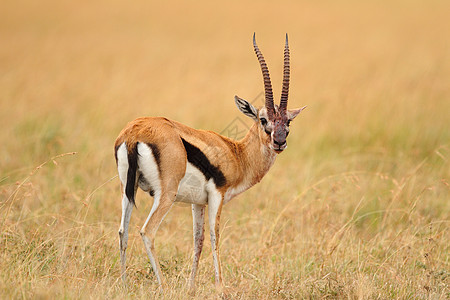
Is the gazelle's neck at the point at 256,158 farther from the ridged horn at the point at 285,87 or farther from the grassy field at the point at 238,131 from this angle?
the grassy field at the point at 238,131

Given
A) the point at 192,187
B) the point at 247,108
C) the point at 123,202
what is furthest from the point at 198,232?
the point at 247,108

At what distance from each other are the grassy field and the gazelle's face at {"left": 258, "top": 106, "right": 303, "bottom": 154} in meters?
1.33

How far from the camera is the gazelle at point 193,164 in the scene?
195 inches

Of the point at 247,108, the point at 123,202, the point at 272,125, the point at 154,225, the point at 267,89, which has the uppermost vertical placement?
the point at 267,89

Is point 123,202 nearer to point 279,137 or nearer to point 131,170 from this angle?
point 131,170

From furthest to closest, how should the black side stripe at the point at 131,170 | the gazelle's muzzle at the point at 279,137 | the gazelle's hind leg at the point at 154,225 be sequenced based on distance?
the gazelle's muzzle at the point at 279,137 < the gazelle's hind leg at the point at 154,225 < the black side stripe at the point at 131,170

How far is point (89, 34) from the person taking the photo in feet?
62.2

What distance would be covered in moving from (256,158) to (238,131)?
2592 mm

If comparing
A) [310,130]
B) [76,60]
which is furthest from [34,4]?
[310,130]

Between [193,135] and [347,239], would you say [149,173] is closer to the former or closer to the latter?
[193,135]

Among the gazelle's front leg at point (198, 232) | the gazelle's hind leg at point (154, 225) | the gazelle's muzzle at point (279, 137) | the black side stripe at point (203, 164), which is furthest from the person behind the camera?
the gazelle's front leg at point (198, 232)

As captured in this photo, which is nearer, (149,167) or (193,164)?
(149,167)

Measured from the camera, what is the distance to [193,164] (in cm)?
523

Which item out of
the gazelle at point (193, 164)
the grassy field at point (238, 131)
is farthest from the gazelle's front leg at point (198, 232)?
the grassy field at point (238, 131)
